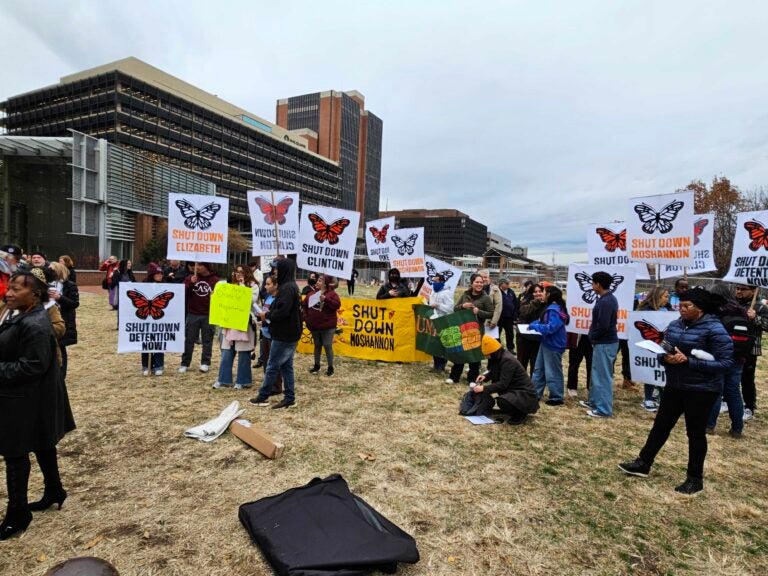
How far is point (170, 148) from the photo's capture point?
59.2 metres

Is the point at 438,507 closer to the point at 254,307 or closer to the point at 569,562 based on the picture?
the point at 569,562

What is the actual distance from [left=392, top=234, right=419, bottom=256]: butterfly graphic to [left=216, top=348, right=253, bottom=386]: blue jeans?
16.2 ft

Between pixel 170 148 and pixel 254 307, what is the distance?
63508 millimetres

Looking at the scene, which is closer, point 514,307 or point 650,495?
point 650,495

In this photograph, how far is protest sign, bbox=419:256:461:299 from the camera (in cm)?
881

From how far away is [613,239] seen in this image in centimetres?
836

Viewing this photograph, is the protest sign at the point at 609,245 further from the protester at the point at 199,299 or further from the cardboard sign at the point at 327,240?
the protester at the point at 199,299

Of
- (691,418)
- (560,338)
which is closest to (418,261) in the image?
(560,338)

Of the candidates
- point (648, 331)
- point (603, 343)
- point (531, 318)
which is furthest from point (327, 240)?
point (648, 331)

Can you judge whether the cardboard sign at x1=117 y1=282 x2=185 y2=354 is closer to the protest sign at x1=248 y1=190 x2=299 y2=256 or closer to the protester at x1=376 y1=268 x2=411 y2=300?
the protest sign at x1=248 y1=190 x2=299 y2=256

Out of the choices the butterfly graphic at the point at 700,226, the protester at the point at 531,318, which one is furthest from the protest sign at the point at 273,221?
the butterfly graphic at the point at 700,226

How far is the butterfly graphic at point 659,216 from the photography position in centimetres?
616

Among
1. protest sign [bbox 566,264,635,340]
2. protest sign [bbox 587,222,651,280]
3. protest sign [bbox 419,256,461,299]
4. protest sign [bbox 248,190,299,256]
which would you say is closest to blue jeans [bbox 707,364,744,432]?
protest sign [bbox 566,264,635,340]

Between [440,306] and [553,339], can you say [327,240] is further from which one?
[553,339]
